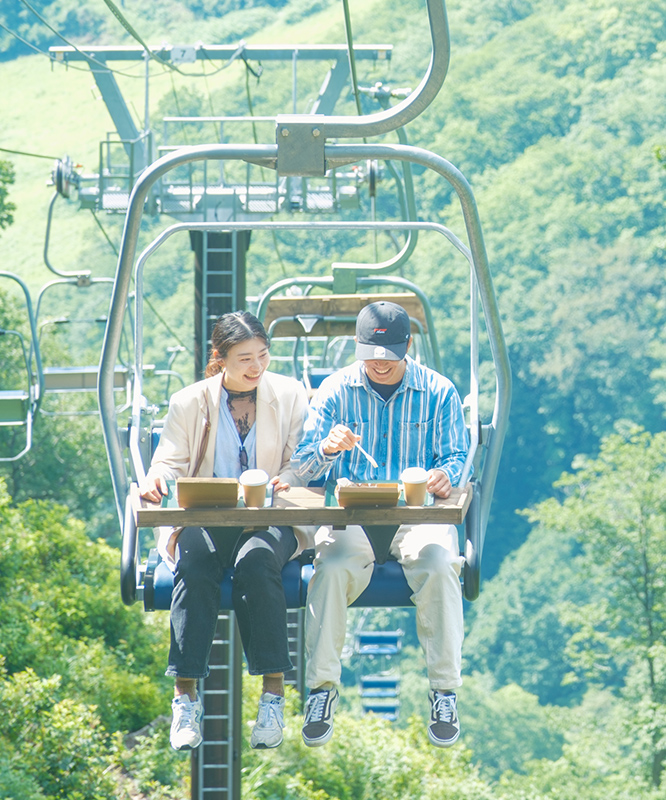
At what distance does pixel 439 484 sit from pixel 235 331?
70cm

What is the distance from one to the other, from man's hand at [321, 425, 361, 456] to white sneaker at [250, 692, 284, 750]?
657mm

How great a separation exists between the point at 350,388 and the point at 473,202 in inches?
24.6

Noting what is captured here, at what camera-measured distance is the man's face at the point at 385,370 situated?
3.67 m

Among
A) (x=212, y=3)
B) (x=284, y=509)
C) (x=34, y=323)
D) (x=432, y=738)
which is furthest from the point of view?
(x=212, y=3)

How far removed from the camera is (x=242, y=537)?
3.56 metres

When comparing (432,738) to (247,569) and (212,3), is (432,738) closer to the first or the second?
(247,569)

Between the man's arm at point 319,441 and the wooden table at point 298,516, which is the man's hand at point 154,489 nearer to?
the wooden table at point 298,516

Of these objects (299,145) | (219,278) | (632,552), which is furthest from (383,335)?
(632,552)

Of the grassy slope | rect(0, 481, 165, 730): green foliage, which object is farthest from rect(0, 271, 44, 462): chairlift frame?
the grassy slope

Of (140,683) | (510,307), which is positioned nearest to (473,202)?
(140,683)

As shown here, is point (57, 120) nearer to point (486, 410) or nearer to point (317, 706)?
point (486, 410)

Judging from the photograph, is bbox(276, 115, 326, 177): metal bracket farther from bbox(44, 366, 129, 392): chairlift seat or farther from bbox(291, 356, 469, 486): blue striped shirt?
bbox(44, 366, 129, 392): chairlift seat

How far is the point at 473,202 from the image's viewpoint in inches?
141

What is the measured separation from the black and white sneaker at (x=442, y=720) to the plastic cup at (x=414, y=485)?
0.57 metres
